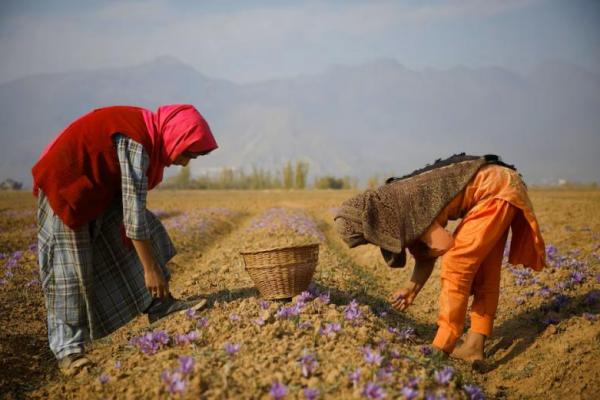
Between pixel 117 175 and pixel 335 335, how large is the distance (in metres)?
2.02

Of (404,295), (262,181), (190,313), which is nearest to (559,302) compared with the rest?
(404,295)

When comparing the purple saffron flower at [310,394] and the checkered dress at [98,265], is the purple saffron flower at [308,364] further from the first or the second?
the checkered dress at [98,265]

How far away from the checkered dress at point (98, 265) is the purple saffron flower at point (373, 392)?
74.4 inches

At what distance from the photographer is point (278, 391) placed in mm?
2689

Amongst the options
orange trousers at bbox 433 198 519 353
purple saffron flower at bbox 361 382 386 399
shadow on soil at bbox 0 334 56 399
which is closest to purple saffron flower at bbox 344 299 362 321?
orange trousers at bbox 433 198 519 353

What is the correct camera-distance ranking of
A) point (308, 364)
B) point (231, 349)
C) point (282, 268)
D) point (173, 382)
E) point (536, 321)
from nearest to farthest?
point (173, 382) → point (308, 364) → point (231, 349) → point (282, 268) → point (536, 321)

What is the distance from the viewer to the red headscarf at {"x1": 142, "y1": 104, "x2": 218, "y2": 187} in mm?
3740

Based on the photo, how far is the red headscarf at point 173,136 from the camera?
12.3 feet

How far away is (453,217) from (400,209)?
562 mm

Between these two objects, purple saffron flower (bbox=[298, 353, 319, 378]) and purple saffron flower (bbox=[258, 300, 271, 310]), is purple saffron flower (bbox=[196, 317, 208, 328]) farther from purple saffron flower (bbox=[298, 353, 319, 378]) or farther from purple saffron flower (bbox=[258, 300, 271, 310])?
purple saffron flower (bbox=[298, 353, 319, 378])

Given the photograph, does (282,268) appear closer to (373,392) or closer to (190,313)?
(190,313)

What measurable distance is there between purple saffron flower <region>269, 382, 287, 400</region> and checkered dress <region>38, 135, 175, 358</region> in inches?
59.1

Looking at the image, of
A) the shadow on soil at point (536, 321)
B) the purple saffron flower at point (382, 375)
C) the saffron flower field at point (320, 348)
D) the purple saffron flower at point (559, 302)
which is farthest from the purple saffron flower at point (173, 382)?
the purple saffron flower at point (559, 302)

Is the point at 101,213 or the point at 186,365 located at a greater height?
the point at 101,213
